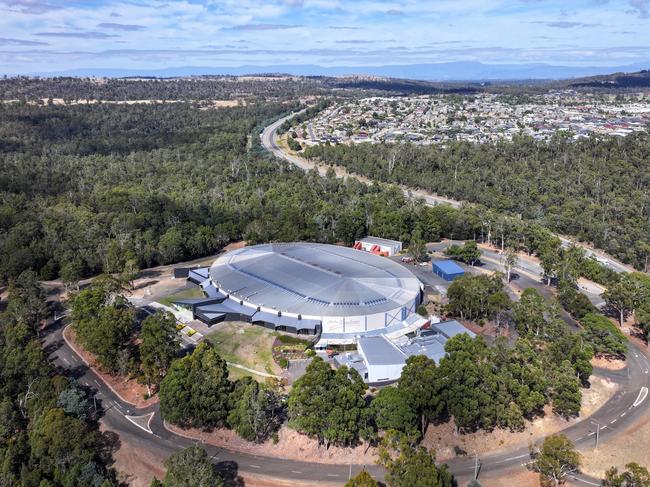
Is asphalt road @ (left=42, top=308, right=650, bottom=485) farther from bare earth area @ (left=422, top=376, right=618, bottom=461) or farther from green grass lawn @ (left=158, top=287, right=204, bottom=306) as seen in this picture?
green grass lawn @ (left=158, top=287, right=204, bottom=306)

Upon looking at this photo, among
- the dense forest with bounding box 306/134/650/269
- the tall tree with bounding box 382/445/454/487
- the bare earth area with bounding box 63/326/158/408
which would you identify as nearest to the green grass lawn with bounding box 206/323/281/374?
the bare earth area with bounding box 63/326/158/408

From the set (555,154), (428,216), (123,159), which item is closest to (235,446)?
(428,216)

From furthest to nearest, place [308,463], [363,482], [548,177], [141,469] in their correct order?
[548,177], [308,463], [141,469], [363,482]

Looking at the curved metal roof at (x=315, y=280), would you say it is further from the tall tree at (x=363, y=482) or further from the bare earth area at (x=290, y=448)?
the tall tree at (x=363, y=482)

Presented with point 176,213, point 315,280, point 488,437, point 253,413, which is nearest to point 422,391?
point 488,437

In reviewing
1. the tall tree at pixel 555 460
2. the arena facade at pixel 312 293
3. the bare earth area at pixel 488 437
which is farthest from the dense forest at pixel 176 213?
the tall tree at pixel 555 460

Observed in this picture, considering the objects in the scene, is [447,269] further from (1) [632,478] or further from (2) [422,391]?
(1) [632,478]
